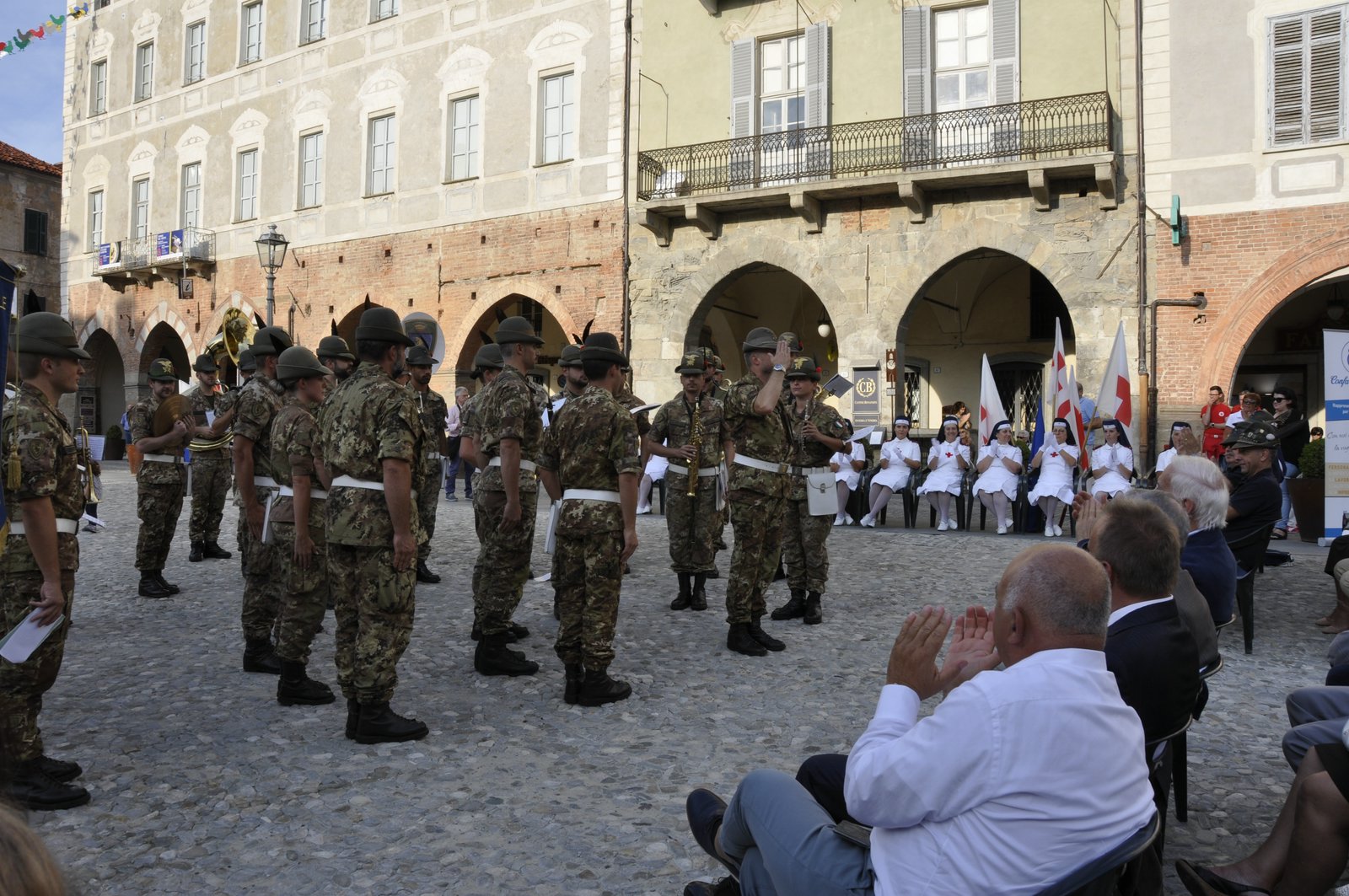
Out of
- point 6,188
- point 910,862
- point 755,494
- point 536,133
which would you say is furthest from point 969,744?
point 6,188

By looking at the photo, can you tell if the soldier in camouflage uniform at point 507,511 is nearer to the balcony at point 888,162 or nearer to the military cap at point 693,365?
the military cap at point 693,365

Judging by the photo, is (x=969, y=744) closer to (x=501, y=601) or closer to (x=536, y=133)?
(x=501, y=601)

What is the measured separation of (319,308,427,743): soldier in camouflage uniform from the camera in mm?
4633

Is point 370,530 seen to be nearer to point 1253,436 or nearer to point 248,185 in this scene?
point 1253,436

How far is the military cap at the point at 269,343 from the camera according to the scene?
23.4 feet

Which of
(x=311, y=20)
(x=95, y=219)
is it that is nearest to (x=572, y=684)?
(x=311, y=20)

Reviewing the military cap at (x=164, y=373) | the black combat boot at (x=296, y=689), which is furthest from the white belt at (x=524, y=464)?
the military cap at (x=164, y=373)

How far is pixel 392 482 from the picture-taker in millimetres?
4590

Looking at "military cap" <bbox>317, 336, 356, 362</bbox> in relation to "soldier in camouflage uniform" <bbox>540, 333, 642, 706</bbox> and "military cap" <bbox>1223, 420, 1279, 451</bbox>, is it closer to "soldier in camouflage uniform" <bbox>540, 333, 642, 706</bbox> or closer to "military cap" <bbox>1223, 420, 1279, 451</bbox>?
"soldier in camouflage uniform" <bbox>540, 333, 642, 706</bbox>

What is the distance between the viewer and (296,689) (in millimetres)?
5367

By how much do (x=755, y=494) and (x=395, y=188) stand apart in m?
18.2

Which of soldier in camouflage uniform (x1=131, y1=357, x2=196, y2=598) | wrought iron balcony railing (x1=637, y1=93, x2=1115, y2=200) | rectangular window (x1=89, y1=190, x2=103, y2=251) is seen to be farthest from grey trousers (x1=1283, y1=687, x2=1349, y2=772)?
rectangular window (x1=89, y1=190, x2=103, y2=251)

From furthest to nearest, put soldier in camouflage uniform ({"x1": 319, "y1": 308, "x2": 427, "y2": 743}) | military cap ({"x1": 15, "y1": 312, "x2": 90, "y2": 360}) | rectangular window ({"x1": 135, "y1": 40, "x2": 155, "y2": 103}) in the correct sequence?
rectangular window ({"x1": 135, "y1": 40, "x2": 155, "y2": 103}) < soldier in camouflage uniform ({"x1": 319, "y1": 308, "x2": 427, "y2": 743}) < military cap ({"x1": 15, "y1": 312, "x2": 90, "y2": 360})

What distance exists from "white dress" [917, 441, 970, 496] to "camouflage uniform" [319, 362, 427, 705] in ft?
33.2
